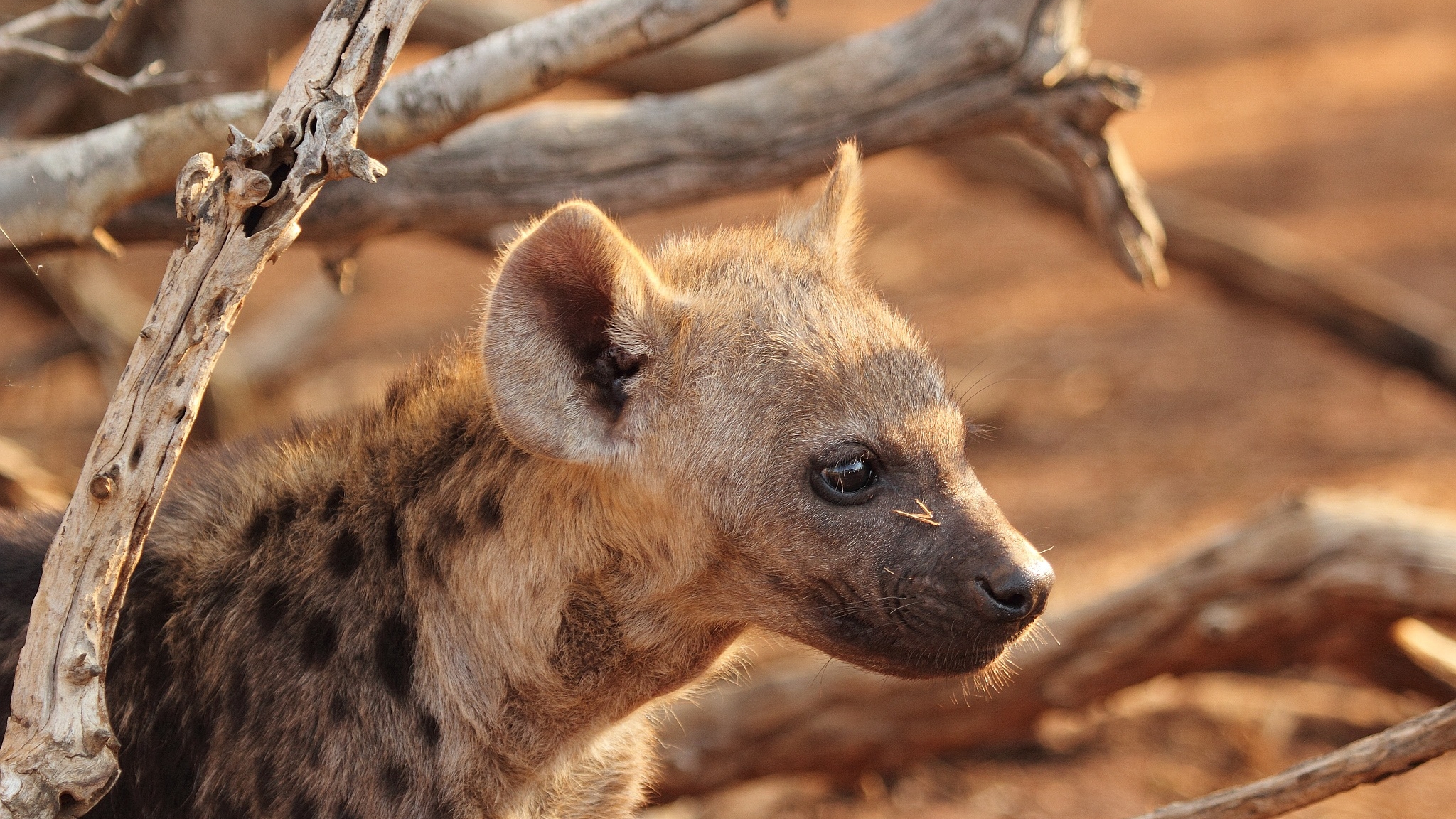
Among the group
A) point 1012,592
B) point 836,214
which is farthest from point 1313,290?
point 1012,592

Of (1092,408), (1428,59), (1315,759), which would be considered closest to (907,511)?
(1315,759)

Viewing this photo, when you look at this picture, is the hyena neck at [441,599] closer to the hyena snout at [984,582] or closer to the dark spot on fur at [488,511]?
the dark spot on fur at [488,511]

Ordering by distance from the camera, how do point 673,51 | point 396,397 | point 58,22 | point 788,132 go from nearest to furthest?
point 396,397 → point 58,22 → point 788,132 → point 673,51

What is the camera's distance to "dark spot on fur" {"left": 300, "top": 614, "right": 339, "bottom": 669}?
2.27 m

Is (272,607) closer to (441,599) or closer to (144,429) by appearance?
(441,599)

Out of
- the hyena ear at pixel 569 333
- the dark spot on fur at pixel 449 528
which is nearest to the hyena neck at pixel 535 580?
the dark spot on fur at pixel 449 528

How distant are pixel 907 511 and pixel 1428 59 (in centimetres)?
895

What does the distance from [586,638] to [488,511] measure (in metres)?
0.28

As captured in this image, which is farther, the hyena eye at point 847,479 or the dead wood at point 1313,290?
the dead wood at point 1313,290

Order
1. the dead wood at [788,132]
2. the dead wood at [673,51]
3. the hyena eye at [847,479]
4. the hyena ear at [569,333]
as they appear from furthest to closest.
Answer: the dead wood at [673,51]
the dead wood at [788,132]
the hyena eye at [847,479]
the hyena ear at [569,333]

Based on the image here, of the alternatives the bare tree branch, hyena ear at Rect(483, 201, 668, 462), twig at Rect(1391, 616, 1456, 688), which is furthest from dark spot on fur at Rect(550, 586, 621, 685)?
twig at Rect(1391, 616, 1456, 688)

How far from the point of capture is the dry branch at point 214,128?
100 inches

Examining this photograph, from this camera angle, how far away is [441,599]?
2.34m

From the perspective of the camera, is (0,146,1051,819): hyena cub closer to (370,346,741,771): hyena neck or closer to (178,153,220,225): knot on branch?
(370,346,741,771): hyena neck
